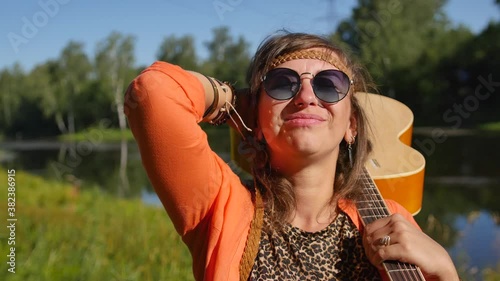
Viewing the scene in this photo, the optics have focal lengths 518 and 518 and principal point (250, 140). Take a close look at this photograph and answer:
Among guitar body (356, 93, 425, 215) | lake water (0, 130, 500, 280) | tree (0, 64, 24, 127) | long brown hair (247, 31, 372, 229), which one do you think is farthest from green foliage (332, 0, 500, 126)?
tree (0, 64, 24, 127)

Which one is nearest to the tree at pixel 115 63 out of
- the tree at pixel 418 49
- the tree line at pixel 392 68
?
the tree line at pixel 392 68

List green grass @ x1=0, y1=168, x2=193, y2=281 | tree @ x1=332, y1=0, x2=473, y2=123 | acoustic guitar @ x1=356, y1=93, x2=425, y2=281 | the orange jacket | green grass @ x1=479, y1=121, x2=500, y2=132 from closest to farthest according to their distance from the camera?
the orange jacket
acoustic guitar @ x1=356, y1=93, x2=425, y2=281
green grass @ x1=0, y1=168, x2=193, y2=281
tree @ x1=332, y1=0, x2=473, y2=123
green grass @ x1=479, y1=121, x2=500, y2=132

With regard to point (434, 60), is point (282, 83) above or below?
above

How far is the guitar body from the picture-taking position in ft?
6.50

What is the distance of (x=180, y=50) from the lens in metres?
24.5

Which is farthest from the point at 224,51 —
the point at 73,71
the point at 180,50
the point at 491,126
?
the point at 491,126

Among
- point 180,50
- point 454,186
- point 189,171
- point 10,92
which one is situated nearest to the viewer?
point 189,171

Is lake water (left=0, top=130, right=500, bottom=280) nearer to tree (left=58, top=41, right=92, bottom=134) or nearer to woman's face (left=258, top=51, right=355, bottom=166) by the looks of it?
woman's face (left=258, top=51, right=355, bottom=166)

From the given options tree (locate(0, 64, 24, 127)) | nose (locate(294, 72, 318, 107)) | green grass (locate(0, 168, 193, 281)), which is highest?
nose (locate(294, 72, 318, 107))

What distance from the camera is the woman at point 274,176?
1.25 metres

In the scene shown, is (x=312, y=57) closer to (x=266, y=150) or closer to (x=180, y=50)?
(x=266, y=150)

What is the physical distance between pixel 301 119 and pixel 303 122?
0.04ft

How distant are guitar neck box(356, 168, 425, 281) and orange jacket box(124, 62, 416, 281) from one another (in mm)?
340

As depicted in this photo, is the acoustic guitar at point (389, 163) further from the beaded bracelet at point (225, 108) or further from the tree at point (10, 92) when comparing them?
the tree at point (10, 92)
